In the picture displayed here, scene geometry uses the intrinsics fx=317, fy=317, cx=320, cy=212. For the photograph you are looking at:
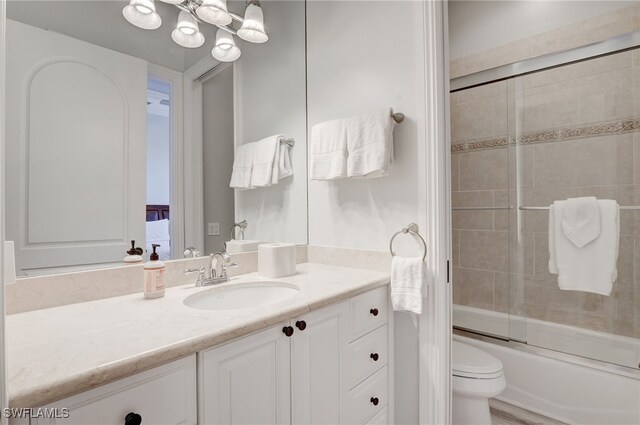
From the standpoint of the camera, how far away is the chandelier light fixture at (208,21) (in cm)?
119

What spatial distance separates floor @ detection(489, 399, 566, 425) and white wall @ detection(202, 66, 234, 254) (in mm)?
1781

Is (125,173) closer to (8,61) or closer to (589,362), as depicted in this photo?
(8,61)

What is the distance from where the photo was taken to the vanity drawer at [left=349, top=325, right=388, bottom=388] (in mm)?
1213

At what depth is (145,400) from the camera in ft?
2.21

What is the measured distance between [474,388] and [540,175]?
1489mm

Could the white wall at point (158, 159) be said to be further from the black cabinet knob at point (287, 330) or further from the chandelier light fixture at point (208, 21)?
the black cabinet knob at point (287, 330)

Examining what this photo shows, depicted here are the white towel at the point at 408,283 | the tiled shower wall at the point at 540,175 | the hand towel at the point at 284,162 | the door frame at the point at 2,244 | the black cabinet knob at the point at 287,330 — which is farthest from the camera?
the tiled shower wall at the point at 540,175

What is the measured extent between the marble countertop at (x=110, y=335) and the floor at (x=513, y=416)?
1355 mm

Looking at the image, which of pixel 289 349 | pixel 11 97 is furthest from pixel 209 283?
pixel 11 97

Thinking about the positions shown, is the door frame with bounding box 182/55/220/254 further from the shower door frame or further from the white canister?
the shower door frame

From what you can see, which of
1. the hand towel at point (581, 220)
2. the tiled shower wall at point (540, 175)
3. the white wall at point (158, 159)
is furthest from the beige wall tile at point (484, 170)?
the white wall at point (158, 159)

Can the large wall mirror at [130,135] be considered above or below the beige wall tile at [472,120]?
below

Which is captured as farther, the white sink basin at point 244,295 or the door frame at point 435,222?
the door frame at point 435,222

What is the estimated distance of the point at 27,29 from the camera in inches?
37.5
